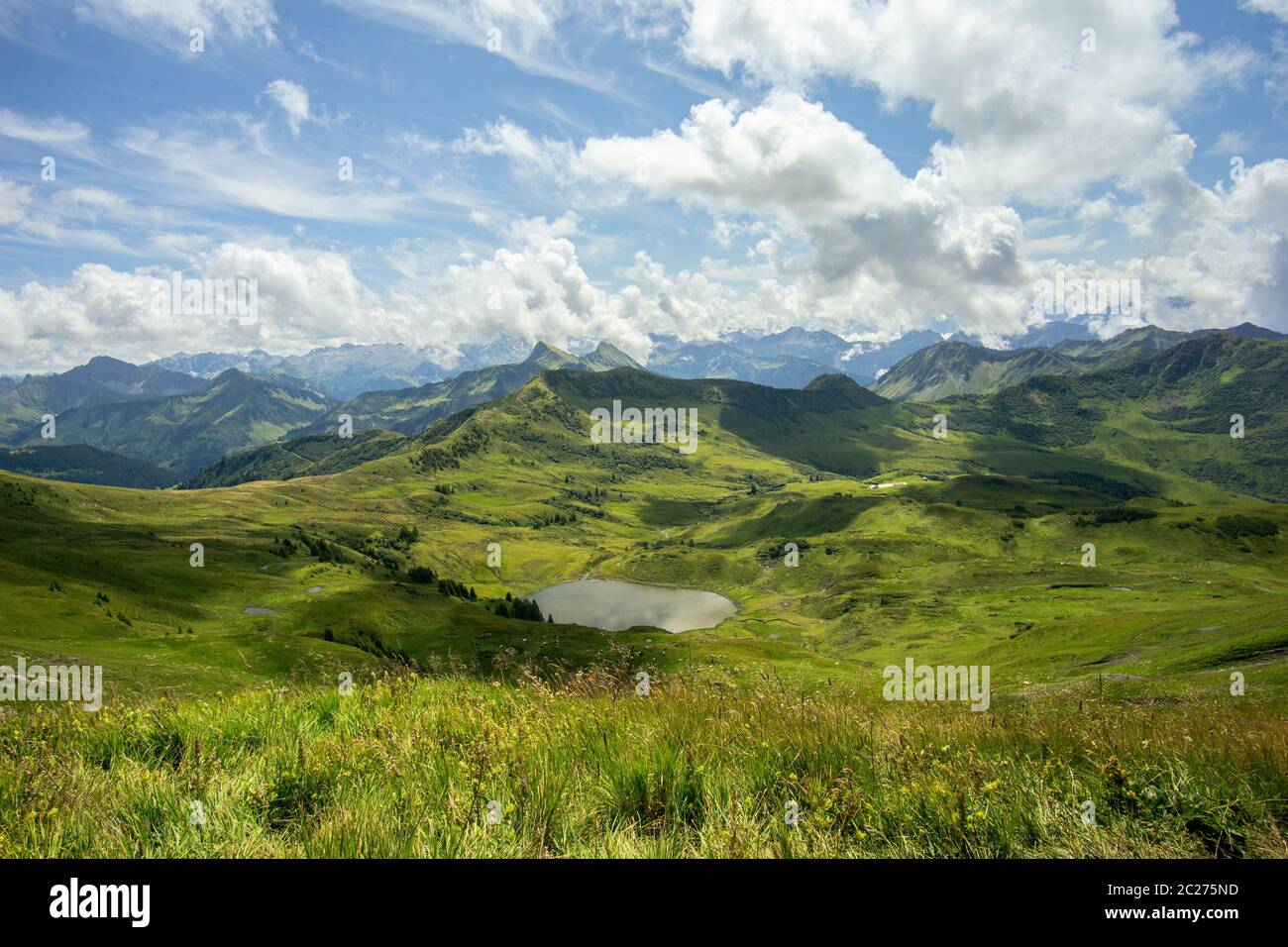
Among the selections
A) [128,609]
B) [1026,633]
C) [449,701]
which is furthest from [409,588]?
[449,701]

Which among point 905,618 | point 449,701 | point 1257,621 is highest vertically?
point 449,701

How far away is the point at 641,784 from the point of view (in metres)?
6.09

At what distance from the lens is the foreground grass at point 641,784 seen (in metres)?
4.98

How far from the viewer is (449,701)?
30.6ft

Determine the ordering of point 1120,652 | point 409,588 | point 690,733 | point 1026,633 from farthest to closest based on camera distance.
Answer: point 409,588
point 1026,633
point 1120,652
point 690,733

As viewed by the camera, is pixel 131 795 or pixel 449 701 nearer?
pixel 131 795

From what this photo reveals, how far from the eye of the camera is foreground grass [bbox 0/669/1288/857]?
498 cm
